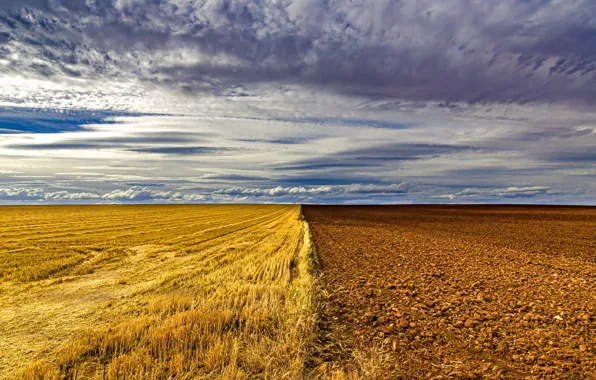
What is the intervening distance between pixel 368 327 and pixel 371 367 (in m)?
2.19

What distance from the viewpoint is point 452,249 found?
21609mm

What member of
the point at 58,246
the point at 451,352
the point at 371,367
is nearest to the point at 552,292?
the point at 451,352

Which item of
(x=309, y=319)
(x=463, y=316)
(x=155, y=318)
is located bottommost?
(x=155, y=318)

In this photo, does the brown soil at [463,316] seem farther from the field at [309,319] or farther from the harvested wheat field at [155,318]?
the harvested wheat field at [155,318]

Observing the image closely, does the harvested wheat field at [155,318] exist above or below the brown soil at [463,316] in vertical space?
below

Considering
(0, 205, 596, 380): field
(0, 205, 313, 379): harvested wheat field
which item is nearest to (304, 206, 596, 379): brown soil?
(0, 205, 596, 380): field

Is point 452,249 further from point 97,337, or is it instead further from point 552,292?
point 97,337

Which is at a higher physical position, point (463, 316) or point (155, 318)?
point (463, 316)

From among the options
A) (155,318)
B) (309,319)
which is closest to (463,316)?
(309,319)

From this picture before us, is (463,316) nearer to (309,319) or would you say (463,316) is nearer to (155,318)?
(309,319)

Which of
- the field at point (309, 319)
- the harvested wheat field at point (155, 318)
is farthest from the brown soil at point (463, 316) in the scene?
the harvested wheat field at point (155, 318)

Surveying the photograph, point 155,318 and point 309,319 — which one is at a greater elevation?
point 309,319

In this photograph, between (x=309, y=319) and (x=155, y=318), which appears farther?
(x=155, y=318)

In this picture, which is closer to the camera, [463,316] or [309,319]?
[309,319]
